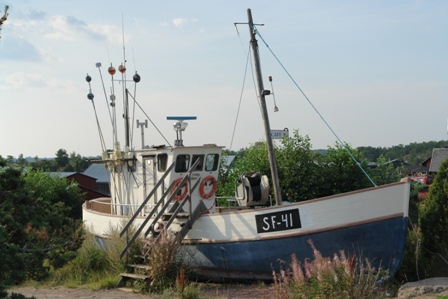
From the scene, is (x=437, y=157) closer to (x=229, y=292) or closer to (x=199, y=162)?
(x=199, y=162)

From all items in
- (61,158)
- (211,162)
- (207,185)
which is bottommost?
(207,185)

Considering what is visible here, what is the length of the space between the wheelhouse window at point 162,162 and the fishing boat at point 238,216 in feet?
0.07

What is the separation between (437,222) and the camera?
1432 centimetres

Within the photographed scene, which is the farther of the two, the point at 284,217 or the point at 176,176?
the point at 176,176

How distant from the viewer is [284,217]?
13711 millimetres

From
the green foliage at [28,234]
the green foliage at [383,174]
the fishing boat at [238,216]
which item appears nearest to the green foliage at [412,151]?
the green foliage at [383,174]

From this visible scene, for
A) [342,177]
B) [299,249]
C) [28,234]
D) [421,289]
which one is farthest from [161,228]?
[342,177]

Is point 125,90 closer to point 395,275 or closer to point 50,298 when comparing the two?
point 50,298

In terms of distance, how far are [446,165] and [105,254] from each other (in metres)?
8.83

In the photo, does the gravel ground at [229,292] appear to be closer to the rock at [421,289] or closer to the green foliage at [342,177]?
the rock at [421,289]

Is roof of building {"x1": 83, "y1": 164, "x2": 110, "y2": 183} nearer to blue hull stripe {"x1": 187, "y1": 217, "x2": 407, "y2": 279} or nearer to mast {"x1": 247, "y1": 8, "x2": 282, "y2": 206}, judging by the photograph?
blue hull stripe {"x1": 187, "y1": 217, "x2": 407, "y2": 279}

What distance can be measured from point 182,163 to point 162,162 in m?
0.62

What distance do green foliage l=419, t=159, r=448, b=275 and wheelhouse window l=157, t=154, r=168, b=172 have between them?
670 centimetres

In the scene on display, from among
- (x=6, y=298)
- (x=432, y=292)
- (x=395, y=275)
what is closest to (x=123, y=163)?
(x=395, y=275)
